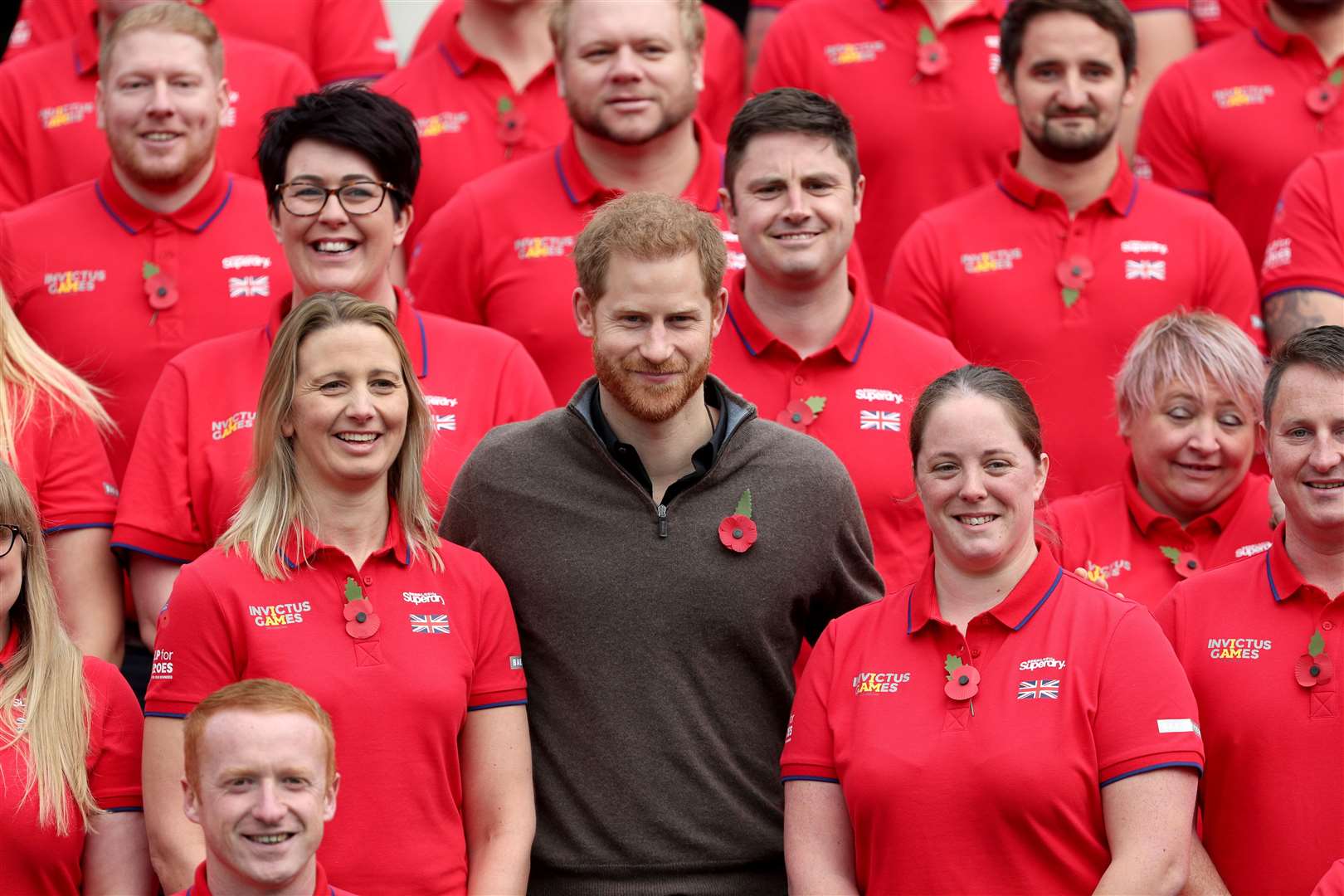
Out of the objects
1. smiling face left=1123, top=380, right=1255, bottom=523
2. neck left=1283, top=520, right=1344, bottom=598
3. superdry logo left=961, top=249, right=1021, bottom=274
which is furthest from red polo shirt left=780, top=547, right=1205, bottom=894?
superdry logo left=961, top=249, right=1021, bottom=274

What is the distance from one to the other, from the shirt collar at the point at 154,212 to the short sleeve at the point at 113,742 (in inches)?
76.2

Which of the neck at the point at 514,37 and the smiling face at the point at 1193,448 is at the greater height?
the neck at the point at 514,37

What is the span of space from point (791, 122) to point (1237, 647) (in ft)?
6.66

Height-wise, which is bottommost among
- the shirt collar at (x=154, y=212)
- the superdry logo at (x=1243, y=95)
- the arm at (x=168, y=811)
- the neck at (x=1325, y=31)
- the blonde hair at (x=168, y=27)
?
the arm at (x=168, y=811)

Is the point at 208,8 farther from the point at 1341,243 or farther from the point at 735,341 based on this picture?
the point at 1341,243

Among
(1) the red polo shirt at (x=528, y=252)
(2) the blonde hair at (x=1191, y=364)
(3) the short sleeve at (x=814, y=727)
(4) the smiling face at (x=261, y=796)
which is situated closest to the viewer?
(4) the smiling face at (x=261, y=796)

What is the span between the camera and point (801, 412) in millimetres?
5820

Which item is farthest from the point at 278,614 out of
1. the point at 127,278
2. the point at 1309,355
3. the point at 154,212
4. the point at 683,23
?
the point at 683,23

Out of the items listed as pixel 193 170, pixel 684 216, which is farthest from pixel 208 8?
pixel 684 216

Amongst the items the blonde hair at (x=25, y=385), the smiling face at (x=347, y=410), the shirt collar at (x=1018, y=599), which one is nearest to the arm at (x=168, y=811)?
the smiling face at (x=347, y=410)

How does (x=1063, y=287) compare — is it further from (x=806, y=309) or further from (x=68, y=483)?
(x=68, y=483)

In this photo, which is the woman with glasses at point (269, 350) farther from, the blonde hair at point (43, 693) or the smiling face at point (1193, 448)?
the smiling face at point (1193, 448)

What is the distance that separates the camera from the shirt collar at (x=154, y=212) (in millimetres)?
6414

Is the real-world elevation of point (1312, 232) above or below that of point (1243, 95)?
below
